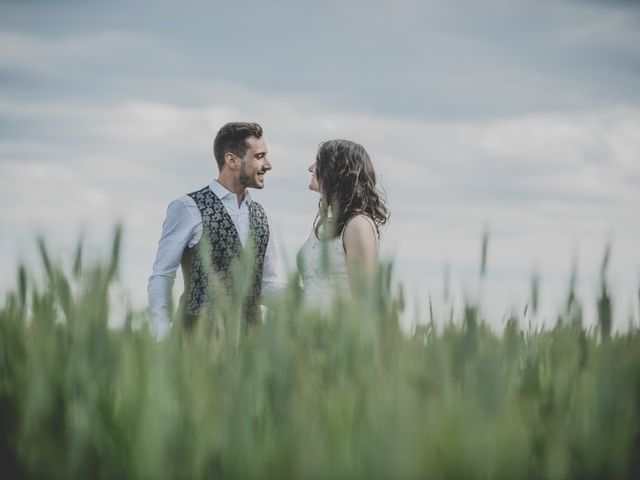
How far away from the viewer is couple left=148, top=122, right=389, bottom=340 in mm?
4383

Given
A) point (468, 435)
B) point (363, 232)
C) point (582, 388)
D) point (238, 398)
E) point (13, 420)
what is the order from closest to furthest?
1. point (468, 435)
2. point (238, 398)
3. point (13, 420)
4. point (582, 388)
5. point (363, 232)

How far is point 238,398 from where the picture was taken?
5.06 ft

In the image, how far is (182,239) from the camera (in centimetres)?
551

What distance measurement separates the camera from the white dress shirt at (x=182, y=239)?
531 cm

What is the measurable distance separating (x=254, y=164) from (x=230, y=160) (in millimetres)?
196

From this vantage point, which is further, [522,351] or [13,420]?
[522,351]

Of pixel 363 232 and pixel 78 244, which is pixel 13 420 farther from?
pixel 363 232

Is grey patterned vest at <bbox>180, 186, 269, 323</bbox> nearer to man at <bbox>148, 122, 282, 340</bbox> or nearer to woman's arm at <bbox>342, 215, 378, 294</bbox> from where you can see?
man at <bbox>148, 122, 282, 340</bbox>

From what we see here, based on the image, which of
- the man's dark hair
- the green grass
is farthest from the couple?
the green grass

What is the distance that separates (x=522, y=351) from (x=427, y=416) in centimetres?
123

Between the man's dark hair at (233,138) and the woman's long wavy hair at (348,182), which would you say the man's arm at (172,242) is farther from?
the woman's long wavy hair at (348,182)

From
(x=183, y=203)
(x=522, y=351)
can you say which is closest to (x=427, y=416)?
(x=522, y=351)

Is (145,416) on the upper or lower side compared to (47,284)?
lower

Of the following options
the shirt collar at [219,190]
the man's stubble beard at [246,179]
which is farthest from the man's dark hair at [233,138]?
the shirt collar at [219,190]
